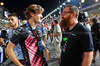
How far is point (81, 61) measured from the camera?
5.13 feet

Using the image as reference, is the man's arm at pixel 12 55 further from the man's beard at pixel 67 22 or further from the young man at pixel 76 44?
the man's beard at pixel 67 22

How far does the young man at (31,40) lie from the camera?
1569mm

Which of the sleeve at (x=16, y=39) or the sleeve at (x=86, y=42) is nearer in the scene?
the sleeve at (x=86, y=42)

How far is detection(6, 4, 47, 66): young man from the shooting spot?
157 centimetres

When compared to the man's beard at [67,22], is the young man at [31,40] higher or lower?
A: lower

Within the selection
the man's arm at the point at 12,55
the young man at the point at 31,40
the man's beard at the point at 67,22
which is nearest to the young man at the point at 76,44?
the man's beard at the point at 67,22

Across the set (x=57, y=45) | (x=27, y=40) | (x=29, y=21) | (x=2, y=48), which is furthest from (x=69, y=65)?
(x=57, y=45)

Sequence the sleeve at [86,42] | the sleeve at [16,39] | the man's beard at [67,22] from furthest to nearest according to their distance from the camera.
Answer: the man's beard at [67,22], the sleeve at [16,39], the sleeve at [86,42]

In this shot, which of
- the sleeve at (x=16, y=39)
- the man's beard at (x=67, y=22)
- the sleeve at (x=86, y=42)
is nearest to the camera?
the sleeve at (x=86, y=42)

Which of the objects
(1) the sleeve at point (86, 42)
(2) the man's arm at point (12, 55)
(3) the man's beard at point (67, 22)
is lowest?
(2) the man's arm at point (12, 55)

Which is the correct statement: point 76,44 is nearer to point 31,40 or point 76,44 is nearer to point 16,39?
point 31,40

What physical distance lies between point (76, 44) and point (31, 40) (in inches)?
28.6

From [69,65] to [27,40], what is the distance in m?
0.79

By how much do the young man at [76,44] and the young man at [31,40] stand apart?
0.46 meters
